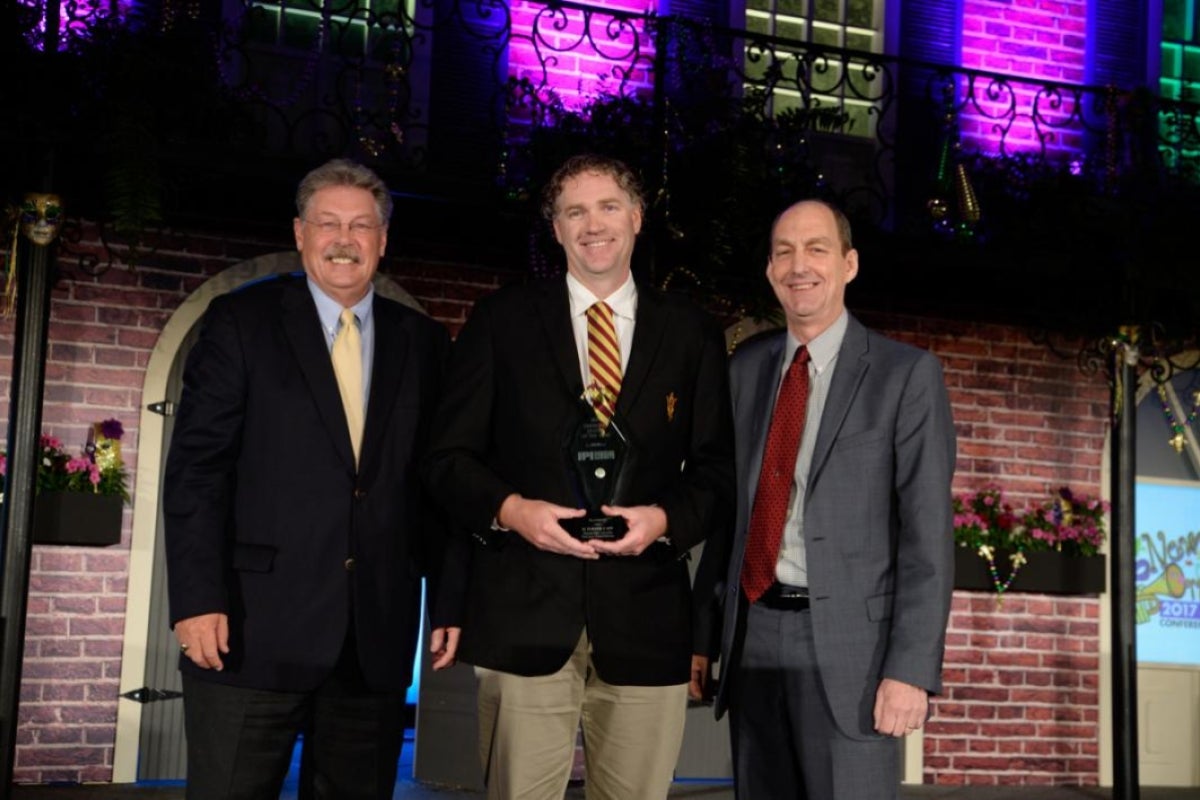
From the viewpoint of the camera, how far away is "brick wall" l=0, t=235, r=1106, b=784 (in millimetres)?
6887

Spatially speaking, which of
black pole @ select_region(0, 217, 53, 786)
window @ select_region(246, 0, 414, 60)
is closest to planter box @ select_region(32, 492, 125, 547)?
black pole @ select_region(0, 217, 53, 786)

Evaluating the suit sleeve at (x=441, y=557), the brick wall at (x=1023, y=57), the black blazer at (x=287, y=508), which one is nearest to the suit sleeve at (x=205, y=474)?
the black blazer at (x=287, y=508)

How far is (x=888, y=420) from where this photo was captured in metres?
3.21

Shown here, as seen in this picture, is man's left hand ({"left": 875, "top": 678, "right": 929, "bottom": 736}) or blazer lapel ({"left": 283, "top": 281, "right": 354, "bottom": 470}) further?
blazer lapel ({"left": 283, "top": 281, "right": 354, "bottom": 470})

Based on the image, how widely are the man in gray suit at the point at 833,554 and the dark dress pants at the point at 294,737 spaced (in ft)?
2.65

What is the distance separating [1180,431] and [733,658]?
259 inches

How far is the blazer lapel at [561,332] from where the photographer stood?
3.15 m

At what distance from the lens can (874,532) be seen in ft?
10.4

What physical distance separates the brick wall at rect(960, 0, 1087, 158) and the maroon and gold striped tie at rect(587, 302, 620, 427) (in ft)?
21.0

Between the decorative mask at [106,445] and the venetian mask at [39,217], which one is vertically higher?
the venetian mask at [39,217]

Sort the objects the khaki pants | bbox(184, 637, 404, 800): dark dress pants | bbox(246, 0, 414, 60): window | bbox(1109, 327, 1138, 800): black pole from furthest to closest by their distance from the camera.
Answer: bbox(246, 0, 414, 60): window < bbox(1109, 327, 1138, 800): black pole < bbox(184, 637, 404, 800): dark dress pants < the khaki pants

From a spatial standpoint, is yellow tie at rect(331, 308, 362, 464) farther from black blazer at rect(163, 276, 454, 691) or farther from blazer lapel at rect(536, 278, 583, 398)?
blazer lapel at rect(536, 278, 583, 398)

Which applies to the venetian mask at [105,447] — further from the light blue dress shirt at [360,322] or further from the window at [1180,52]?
the window at [1180,52]

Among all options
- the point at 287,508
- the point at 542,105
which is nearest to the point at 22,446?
the point at 542,105
